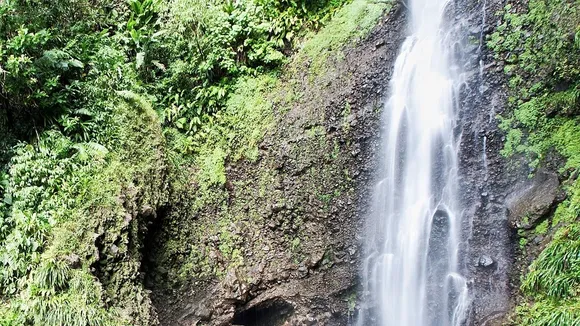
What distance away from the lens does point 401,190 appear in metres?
7.59

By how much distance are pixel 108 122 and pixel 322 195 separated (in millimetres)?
4176

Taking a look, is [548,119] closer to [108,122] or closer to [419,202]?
[419,202]

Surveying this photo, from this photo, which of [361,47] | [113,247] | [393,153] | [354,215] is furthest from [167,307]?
[361,47]

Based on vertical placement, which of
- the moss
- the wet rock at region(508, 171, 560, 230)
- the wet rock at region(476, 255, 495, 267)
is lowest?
the wet rock at region(476, 255, 495, 267)

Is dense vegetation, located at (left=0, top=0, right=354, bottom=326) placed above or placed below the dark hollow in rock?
above

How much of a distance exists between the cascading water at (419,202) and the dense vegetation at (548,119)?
944 millimetres

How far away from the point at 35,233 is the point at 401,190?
19.2 feet

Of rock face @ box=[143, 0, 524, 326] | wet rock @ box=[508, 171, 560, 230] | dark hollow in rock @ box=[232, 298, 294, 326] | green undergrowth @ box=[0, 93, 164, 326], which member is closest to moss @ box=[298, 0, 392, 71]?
rock face @ box=[143, 0, 524, 326]

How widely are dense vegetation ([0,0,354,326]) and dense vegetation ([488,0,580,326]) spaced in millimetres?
4261

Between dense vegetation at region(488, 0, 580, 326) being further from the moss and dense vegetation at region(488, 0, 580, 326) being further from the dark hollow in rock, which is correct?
the dark hollow in rock

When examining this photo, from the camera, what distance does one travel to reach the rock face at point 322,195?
23.1 ft

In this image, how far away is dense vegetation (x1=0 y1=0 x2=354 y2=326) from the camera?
601cm

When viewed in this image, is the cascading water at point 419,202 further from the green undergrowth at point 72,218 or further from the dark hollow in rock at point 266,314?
the green undergrowth at point 72,218

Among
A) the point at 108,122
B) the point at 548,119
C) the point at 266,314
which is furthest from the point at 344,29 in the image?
the point at 266,314
